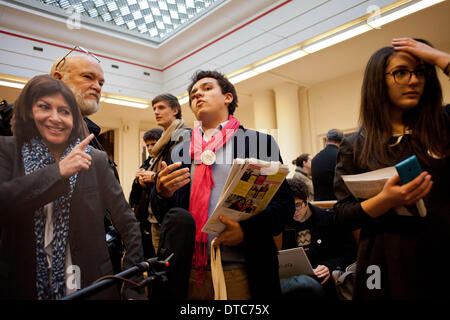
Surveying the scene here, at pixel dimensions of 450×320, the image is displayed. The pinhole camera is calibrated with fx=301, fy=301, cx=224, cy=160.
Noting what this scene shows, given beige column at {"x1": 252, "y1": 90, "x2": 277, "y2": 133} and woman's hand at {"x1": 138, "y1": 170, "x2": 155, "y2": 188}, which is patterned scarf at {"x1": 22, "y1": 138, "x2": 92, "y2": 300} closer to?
woman's hand at {"x1": 138, "y1": 170, "x2": 155, "y2": 188}

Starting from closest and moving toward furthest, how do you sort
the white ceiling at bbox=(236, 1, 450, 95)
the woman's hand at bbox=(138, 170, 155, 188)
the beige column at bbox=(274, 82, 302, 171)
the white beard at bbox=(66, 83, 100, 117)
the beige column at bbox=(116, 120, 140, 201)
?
the white beard at bbox=(66, 83, 100, 117)
the woman's hand at bbox=(138, 170, 155, 188)
the beige column at bbox=(116, 120, 140, 201)
the white ceiling at bbox=(236, 1, 450, 95)
the beige column at bbox=(274, 82, 302, 171)

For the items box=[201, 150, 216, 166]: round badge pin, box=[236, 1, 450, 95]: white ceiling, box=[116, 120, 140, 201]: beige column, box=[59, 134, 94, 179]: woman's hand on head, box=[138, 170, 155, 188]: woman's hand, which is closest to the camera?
box=[59, 134, 94, 179]: woman's hand on head

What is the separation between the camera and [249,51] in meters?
4.81

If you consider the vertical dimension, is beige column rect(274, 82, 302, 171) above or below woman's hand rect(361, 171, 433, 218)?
above

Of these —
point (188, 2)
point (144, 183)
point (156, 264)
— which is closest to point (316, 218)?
point (144, 183)

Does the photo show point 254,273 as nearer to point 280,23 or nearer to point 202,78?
point 202,78

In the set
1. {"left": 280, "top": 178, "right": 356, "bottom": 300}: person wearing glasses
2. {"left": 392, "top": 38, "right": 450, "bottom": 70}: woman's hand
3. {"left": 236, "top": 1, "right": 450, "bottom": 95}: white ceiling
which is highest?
{"left": 236, "top": 1, "right": 450, "bottom": 95}: white ceiling

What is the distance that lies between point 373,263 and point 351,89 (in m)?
5.18

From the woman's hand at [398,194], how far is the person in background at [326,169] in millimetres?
2114

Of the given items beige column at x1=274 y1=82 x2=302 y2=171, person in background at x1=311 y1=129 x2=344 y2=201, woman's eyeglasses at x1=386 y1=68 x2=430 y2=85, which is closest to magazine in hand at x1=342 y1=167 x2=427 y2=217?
woman's eyeglasses at x1=386 y1=68 x2=430 y2=85

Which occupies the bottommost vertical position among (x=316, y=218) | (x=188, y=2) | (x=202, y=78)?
(x=316, y=218)

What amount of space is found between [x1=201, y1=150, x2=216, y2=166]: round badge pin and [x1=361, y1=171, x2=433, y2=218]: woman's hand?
0.71 m

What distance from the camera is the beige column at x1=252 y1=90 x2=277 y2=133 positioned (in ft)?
19.9

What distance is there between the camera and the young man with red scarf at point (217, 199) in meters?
1.29
